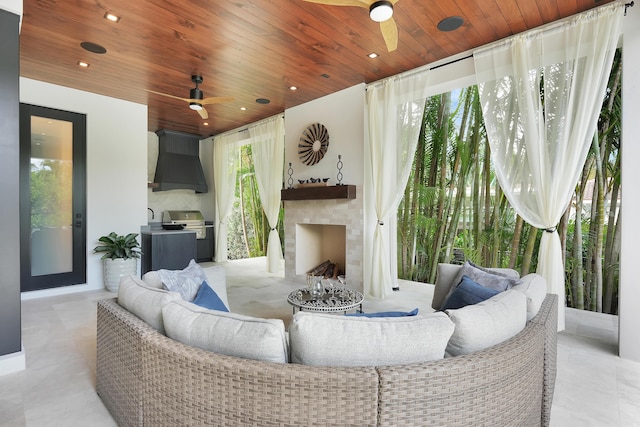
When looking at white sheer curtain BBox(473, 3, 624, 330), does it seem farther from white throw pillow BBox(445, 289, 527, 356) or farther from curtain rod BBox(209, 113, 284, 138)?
curtain rod BBox(209, 113, 284, 138)

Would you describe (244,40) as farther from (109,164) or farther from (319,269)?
(319,269)

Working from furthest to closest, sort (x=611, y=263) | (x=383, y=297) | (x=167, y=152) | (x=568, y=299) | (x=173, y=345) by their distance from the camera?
(x=167, y=152)
(x=383, y=297)
(x=568, y=299)
(x=611, y=263)
(x=173, y=345)

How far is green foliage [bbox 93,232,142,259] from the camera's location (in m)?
4.64

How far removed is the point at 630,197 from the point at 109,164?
6.01m

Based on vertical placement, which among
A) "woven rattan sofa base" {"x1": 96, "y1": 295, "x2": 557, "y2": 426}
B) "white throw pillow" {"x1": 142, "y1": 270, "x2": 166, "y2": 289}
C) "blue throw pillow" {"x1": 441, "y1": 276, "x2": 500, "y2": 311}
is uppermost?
"white throw pillow" {"x1": 142, "y1": 270, "x2": 166, "y2": 289}

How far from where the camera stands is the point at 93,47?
10.9 feet

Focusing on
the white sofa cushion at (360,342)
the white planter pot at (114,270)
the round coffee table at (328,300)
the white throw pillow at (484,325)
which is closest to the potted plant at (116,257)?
the white planter pot at (114,270)

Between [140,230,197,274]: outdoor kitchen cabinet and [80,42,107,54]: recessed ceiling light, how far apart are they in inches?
103

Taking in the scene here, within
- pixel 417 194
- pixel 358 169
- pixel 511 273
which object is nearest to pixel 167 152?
pixel 358 169

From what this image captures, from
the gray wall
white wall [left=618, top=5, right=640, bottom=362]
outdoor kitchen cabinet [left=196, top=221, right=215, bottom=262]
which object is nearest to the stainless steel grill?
outdoor kitchen cabinet [left=196, top=221, right=215, bottom=262]

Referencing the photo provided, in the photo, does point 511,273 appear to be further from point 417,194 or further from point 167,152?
point 167,152

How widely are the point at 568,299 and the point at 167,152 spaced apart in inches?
274

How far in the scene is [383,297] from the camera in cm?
404

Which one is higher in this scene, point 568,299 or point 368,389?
point 368,389
